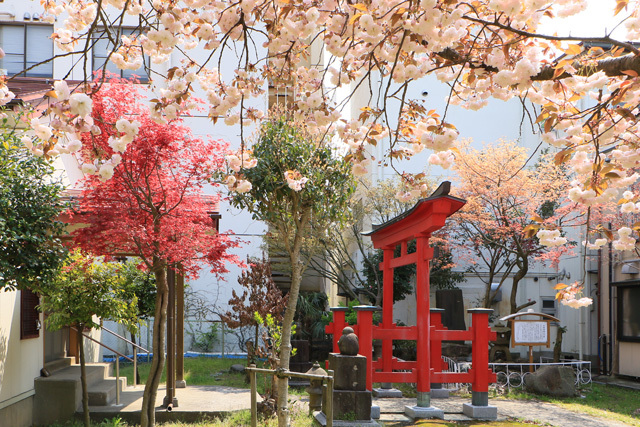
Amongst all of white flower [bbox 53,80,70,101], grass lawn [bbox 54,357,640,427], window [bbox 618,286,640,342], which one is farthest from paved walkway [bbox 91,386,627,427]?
white flower [bbox 53,80,70,101]

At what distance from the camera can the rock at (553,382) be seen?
12.3 meters

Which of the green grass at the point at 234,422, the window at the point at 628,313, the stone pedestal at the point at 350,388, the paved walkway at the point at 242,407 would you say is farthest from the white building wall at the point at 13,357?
the window at the point at 628,313

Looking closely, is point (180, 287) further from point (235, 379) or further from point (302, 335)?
point (302, 335)

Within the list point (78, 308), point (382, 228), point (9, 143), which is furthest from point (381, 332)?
point (9, 143)

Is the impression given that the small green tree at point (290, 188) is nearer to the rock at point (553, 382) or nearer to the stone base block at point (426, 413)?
the stone base block at point (426, 413)

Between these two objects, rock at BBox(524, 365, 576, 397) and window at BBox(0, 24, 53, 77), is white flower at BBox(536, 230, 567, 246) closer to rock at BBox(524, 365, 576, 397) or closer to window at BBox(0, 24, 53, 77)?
rock at BBox(524, 365, 576, 397)

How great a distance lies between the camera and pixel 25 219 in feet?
22.5

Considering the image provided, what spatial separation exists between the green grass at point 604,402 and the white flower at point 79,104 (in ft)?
30.4

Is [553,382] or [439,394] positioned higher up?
[553,382]

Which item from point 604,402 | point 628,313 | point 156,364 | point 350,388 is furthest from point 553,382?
point 156,364

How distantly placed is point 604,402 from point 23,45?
55.7ft

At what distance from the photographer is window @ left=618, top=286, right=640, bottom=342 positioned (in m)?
15.1

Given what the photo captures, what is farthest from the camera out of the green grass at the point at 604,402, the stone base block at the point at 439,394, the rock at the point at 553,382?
the rock at the point at 553,382

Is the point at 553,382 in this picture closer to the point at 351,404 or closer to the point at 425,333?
the point at 425,333
